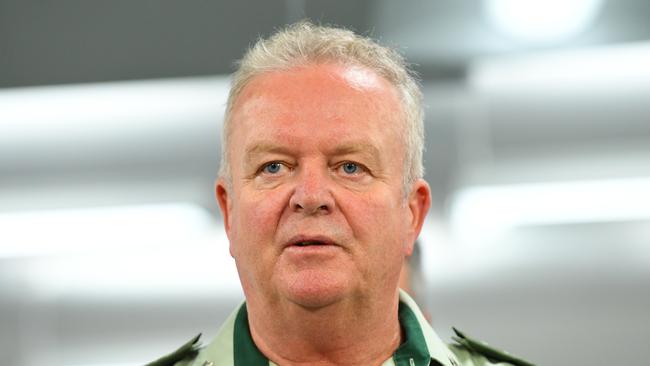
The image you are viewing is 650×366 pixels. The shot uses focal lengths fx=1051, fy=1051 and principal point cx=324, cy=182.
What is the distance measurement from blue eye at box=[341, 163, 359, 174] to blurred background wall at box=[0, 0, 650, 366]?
3.39 feet

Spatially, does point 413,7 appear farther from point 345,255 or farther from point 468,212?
point 345,255

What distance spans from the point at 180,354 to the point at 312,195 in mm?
385

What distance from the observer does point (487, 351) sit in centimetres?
169

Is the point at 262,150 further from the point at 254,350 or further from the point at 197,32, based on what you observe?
the point at 197,32

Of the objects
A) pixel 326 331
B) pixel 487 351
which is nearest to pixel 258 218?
pixel 326 331

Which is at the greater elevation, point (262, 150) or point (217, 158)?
point (217, 158)

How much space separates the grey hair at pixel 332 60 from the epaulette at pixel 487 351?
0.31 m

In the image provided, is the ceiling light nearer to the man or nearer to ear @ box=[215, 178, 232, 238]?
the man

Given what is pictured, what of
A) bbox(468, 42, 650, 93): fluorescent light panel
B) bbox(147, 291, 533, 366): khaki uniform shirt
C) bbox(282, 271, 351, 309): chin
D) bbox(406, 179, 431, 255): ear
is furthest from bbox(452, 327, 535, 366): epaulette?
bbox(468, 42, 650, 93): fluorescent light panel

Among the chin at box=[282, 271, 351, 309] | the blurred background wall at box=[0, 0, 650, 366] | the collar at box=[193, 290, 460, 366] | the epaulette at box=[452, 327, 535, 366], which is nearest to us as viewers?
the chin at box=[282, 271, 351, 309]

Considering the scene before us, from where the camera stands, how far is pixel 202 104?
8.23 ft

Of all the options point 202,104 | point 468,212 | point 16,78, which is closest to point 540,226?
point 468,212

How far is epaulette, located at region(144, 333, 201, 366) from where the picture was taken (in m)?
1.58

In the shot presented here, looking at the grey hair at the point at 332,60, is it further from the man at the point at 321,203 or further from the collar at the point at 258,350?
the collar at the point at 258,350
